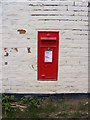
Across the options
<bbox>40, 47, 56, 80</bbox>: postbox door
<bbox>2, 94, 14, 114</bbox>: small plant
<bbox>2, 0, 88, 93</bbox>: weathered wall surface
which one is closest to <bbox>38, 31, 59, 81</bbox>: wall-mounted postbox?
<bbox>40, 47, 56, 80</bbox>: postbox door

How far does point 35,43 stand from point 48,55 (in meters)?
0.43

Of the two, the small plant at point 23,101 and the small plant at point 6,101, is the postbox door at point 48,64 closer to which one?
the small plant at point 23,101

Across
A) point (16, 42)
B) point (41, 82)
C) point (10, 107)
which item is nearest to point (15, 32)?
point (16, 42)

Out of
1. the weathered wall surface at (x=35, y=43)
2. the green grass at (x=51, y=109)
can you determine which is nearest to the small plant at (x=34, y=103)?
the green grass at (x=51, y=109)

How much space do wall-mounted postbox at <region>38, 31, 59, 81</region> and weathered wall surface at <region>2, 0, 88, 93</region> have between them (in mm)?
103

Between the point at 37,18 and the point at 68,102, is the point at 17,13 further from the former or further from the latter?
the point at 68,102

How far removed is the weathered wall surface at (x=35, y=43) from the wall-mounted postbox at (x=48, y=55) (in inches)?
4.1

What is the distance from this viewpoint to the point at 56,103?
6.73m

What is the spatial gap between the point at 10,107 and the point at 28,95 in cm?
64

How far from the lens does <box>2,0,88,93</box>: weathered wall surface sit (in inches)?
259

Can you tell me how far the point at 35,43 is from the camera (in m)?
6.66

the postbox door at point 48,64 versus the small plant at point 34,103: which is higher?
the postbox door at point 48,64

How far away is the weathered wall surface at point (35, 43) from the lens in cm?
657

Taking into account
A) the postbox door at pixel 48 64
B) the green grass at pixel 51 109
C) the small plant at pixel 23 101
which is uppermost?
the postbox door at pixel 48 64
